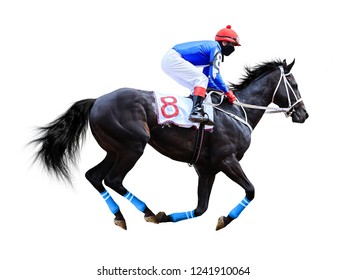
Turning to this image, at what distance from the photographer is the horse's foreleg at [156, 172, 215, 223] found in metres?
9.94

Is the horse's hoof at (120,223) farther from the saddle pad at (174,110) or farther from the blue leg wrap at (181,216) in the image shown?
the saddle pad at (174,110)

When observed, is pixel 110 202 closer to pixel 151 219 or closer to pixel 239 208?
pixel 151 219

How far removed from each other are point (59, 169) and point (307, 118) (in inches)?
141

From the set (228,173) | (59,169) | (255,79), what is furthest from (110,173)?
(255,79)

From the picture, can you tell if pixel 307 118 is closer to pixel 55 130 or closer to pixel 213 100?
pixel 213 100

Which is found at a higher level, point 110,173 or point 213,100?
point 213,100

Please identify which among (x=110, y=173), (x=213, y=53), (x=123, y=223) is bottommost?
(x=123, y=223)

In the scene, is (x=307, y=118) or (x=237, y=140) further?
(x=307, y=118)

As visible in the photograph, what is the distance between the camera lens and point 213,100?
994cm

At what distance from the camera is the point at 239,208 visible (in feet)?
32.4

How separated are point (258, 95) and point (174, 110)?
1436mm

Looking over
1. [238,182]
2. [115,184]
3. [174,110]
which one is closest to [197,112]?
[174,110]

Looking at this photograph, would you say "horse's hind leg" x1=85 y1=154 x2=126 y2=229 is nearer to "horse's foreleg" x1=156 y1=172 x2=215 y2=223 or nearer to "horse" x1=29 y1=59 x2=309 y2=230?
"horse" x1=29 y1=59 x2=309 y2=230

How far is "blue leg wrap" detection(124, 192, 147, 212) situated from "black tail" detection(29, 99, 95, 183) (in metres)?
0.81
